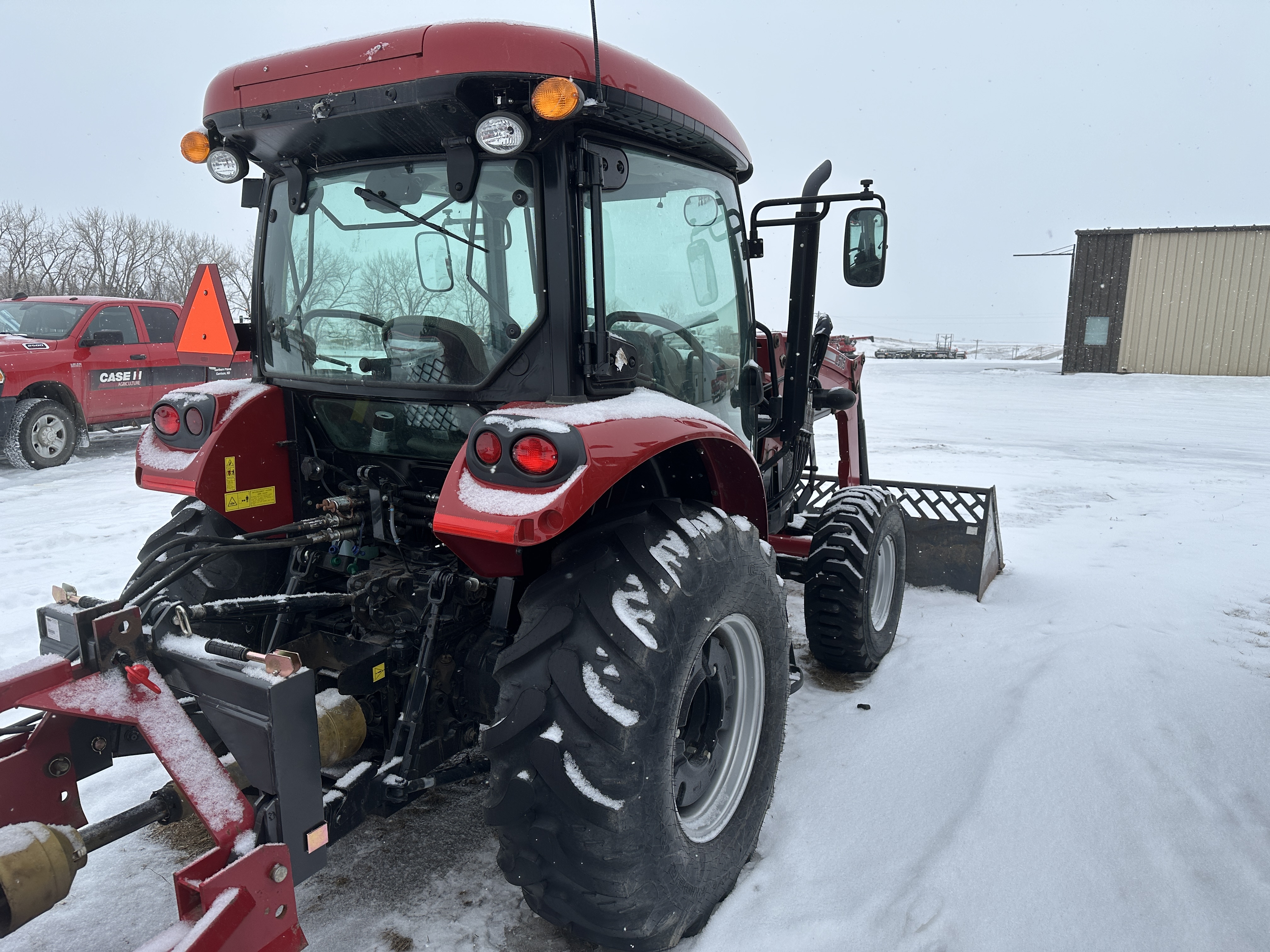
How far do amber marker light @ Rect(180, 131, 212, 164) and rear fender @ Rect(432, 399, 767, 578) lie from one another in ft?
4.26

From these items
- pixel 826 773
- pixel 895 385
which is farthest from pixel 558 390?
pixel 895 385

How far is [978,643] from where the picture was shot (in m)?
4.25

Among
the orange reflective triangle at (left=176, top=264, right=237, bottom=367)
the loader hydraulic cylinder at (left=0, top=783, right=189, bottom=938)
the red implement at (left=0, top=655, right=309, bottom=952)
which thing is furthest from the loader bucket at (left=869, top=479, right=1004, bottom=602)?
the orange reflective triangle at (left=176, top=264, right=237, bottom=367)

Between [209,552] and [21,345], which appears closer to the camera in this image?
[209,552]

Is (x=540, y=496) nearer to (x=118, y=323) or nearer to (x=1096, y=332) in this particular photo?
(x=118, y=323)

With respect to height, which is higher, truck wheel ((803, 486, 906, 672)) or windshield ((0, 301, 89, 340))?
windshield ((0, 301, 89, 340))

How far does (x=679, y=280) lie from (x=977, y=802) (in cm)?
204

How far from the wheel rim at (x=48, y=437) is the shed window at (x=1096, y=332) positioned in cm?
2447

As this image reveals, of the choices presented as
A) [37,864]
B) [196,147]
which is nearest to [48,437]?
[196,147]

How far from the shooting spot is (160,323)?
1047 cm

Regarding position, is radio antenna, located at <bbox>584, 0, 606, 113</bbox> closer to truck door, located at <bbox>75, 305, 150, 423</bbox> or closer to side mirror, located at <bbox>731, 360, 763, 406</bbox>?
side mirror, located at <bbox>731, 360, 763, 406</bbox>

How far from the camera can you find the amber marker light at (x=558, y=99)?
190cm

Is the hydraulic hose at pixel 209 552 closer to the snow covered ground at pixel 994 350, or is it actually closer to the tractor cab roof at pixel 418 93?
the tractor cab roof at pixel 418 93

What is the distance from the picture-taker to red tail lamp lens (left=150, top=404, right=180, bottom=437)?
2.80 m
